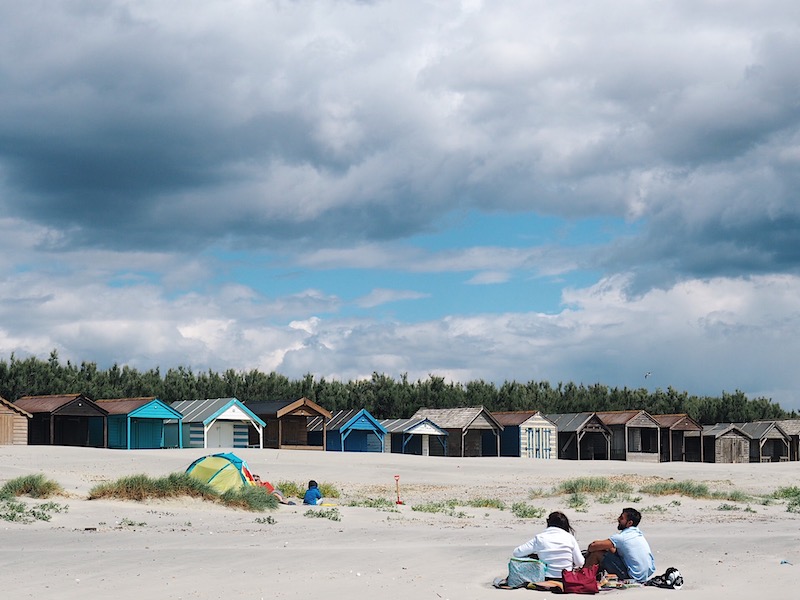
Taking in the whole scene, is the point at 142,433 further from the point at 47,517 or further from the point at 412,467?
the point at 47,517

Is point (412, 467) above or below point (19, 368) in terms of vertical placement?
below

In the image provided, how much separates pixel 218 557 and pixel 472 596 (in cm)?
392

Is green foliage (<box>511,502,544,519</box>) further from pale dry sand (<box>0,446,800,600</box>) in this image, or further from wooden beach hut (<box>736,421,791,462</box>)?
wooden beach hut (<box>736,421,791,462</box>)

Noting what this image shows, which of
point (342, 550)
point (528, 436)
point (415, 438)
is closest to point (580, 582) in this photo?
point (342, 550)

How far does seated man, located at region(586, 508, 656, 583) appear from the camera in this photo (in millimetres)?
12141

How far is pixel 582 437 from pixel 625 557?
50.3m

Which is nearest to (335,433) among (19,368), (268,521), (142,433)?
(142,433)

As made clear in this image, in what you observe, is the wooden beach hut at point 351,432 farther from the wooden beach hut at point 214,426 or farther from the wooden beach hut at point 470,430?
the wooden beach hut at point 214,426

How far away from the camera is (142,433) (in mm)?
51469

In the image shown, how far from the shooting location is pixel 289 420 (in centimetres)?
5597

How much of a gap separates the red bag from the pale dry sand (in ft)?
0.66

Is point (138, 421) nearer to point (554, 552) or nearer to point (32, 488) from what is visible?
point (32, 488)

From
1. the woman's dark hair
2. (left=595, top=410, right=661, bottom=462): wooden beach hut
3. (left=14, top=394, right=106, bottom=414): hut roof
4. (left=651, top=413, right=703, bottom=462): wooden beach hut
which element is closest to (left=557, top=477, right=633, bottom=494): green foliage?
the woman's dark hair

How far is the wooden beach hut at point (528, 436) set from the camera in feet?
189
